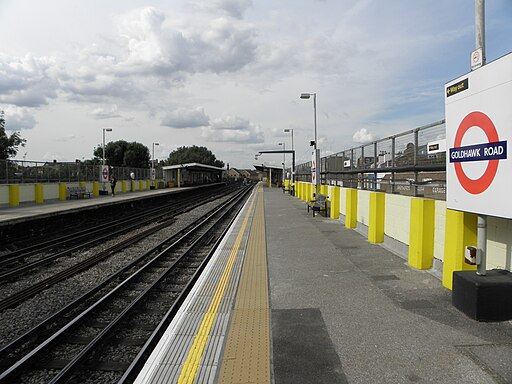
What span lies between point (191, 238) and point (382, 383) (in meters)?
10.7

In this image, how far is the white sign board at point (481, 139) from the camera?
4047 mm

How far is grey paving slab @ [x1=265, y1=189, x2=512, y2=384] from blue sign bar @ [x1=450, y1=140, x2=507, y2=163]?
1858mm

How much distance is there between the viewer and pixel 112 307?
6320 millimetres

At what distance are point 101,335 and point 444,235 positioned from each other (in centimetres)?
517

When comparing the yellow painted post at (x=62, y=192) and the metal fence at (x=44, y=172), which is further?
the yellow painted post at (x=62, y=192)

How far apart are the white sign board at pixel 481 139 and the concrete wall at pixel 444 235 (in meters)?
0.52

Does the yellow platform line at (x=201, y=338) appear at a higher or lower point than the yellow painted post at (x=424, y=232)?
lower

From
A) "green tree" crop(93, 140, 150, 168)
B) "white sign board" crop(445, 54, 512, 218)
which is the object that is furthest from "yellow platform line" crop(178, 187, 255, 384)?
"green tree" crop(93, 140, 150, 168)

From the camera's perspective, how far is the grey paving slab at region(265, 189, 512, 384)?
3.41 m

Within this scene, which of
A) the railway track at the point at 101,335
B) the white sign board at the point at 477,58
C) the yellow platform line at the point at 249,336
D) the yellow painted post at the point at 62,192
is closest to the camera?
the yellow platform line at the point at 249,336

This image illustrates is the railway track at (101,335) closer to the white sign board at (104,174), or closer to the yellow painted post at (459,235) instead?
the yellow painted post at (459,235)

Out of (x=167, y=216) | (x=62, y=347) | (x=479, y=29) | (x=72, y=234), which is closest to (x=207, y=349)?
(x=62, y=347)

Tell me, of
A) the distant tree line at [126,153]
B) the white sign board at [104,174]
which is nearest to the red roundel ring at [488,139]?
the white sign board at [104,174]

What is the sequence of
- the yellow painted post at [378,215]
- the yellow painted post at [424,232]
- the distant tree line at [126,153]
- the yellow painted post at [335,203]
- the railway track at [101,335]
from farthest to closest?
1. the distant tree line at [126,153]
2. the yellow painted post at [335,203]
3. the yellow painted post at [378,215]
4. the yellow painted post at [424,232]
5. the railway track at [101,335]
